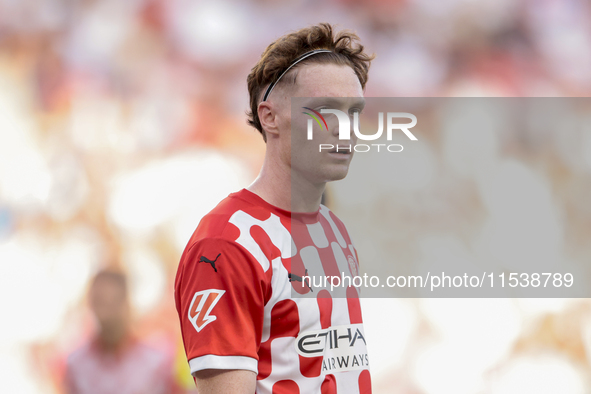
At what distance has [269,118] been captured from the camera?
1243mm

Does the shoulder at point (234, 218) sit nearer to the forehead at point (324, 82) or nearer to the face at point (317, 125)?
the face at point (317, 125)

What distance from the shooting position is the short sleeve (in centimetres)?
96

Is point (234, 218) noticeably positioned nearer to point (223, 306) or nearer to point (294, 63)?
point (223, 306)

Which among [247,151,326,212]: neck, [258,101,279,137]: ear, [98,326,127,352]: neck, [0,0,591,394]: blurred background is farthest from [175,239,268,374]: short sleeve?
[0,0,591,394]: blurred background

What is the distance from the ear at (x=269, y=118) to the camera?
4.06 feet

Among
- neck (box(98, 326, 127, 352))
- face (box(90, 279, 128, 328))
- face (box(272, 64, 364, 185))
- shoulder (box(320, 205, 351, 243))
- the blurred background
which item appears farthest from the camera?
the blurred background

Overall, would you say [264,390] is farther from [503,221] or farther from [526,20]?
[526,20]

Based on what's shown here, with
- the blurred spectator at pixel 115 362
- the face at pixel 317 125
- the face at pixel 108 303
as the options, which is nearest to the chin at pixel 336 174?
the face at pixel 317 125

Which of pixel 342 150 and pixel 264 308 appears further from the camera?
pixel 342 150

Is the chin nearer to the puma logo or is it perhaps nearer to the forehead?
the forehead

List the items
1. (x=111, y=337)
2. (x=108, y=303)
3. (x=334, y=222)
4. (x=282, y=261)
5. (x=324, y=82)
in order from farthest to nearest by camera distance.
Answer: (x=108, y=303), (x=111, y=337), (x=334, y=222), (x=324, y=82), (x=282, y=261)

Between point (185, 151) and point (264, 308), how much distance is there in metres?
2.61

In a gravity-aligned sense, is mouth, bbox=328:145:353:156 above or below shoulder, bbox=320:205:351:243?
above

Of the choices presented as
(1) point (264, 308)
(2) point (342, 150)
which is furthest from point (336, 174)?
(1) point (264, 308)
